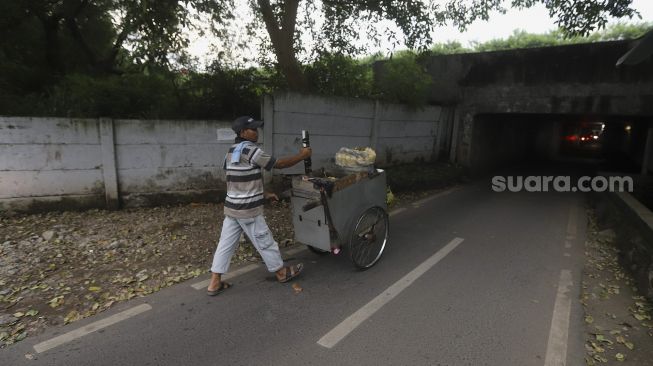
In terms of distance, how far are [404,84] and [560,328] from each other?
873 centimetres

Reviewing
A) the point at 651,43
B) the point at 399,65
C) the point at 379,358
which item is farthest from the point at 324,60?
the point at 379,358

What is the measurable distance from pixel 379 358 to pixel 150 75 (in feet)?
25.7

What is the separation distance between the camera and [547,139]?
22609 millimetres

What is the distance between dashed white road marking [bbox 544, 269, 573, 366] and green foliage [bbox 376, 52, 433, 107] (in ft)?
24.6

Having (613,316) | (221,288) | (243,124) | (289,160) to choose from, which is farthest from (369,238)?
(613,316)

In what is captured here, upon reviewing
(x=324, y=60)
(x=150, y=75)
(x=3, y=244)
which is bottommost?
(x=3, y=244)

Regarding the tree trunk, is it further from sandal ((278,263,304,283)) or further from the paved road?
sandal ((278,263,304,283))

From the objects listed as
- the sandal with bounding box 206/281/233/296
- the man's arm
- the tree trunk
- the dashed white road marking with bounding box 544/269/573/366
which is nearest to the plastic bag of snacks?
the man's arm

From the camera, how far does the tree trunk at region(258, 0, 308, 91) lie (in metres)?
8.31

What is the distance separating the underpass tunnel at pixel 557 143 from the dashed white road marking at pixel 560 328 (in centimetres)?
817

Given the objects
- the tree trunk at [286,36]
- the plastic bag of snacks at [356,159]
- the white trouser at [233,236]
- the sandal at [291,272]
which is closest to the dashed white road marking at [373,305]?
the sandal at [291,272]

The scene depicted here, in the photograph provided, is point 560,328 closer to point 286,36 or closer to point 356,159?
point 356,159

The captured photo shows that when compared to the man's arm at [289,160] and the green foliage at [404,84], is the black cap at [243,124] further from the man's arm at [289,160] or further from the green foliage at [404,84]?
the green foliage at [404,84]

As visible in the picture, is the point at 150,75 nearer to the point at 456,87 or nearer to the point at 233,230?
the point at 233,230
